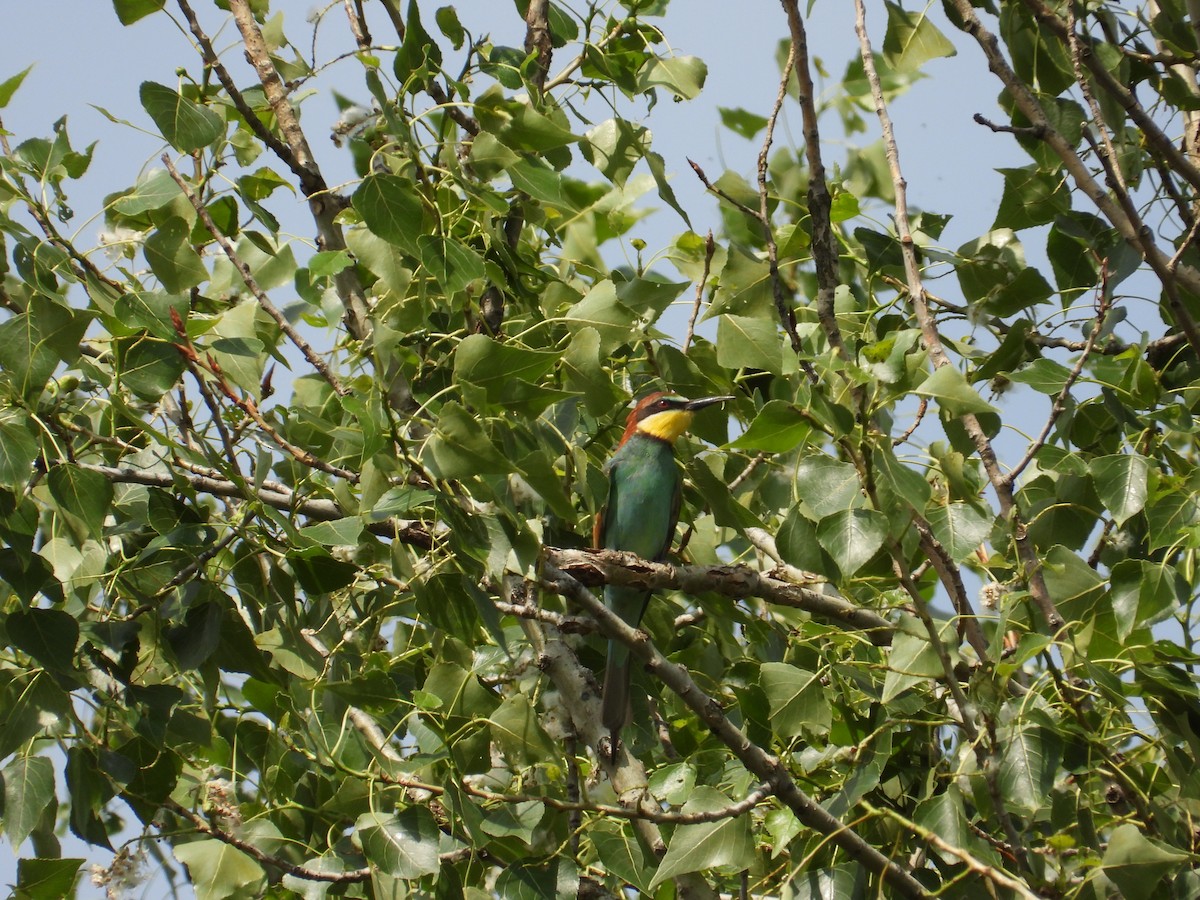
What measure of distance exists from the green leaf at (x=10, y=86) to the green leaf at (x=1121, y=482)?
293 cm

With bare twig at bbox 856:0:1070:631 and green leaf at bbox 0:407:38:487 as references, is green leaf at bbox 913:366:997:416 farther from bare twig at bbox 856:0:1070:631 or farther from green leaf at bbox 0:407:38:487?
green leaf at bbox 0:407:38:487

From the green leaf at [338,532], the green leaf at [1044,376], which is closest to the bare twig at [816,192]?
the green leaf at [1044,376]

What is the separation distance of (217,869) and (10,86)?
2095 millimetres

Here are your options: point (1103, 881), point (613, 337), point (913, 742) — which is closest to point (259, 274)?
point (613, 337)

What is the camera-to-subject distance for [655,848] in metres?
3.14

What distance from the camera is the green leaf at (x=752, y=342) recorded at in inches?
115

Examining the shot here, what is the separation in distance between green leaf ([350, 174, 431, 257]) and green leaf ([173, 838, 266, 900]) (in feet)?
5.24

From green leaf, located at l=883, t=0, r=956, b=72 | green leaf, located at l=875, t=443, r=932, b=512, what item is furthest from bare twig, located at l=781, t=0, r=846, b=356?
green leaf, located at l=883, t=0, r=956, b=72

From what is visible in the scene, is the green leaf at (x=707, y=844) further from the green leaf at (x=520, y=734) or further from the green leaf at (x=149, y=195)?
the green leaf at (x=149, y=195)

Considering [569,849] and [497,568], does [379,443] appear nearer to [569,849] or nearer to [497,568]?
[497,568]

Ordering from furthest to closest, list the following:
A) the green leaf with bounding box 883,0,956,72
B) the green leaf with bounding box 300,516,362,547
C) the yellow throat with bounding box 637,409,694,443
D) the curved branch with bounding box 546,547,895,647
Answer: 1. the yellow throat with bounding box 637,409,694,443
2. the green leaf with bounding box 883,0,956,72
3. the curved branch with bounding box 546,547,895,647
4. the green leaf with bounding box 300,516,362,547

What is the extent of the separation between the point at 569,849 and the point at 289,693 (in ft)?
2.89

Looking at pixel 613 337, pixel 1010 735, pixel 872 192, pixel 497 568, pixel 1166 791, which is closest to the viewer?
pixel 497 568

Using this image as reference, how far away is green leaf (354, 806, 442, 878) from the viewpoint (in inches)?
107
